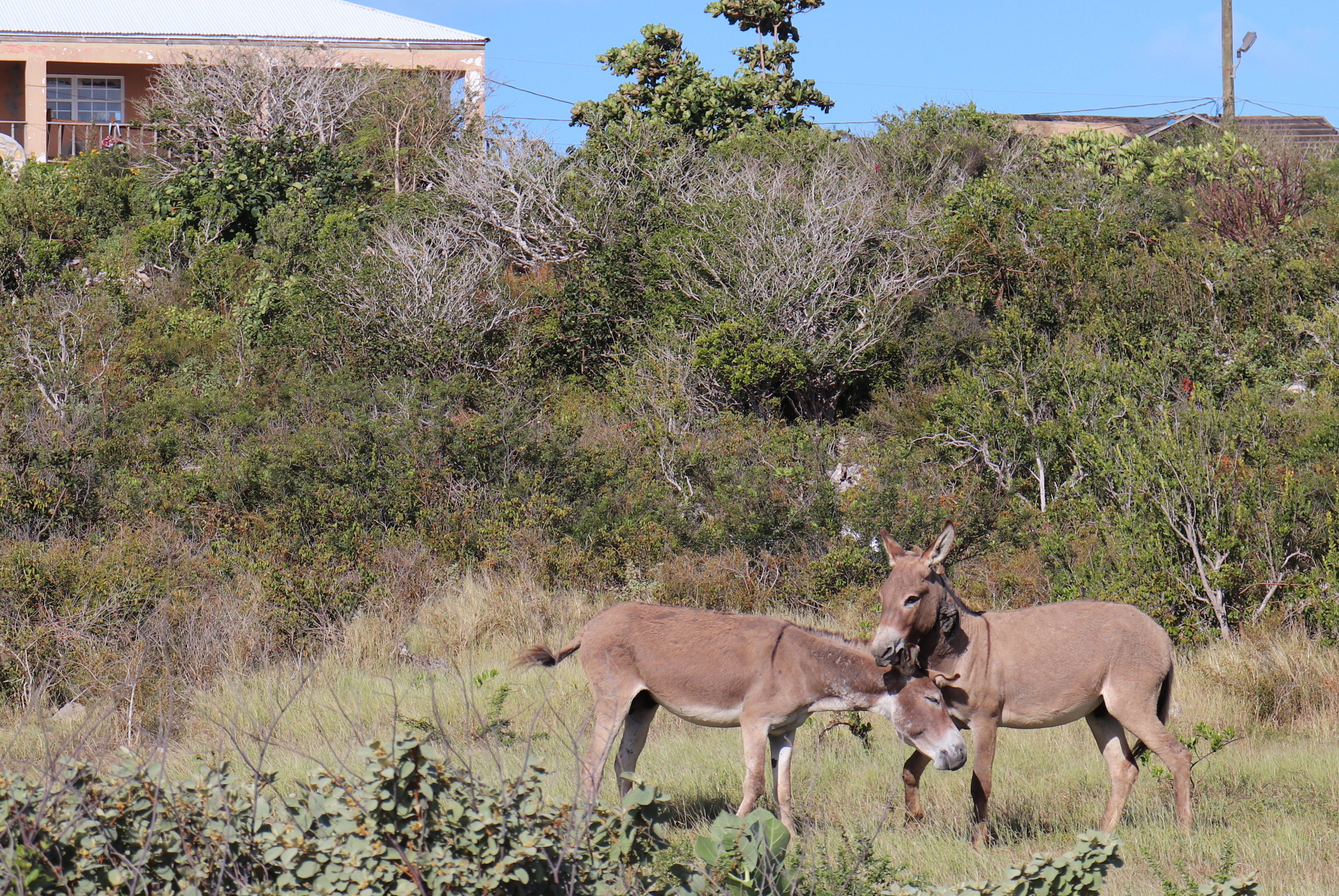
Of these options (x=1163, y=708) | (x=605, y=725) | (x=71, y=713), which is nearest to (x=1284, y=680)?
(x=1163, y=708)

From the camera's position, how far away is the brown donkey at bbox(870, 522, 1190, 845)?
6168mm

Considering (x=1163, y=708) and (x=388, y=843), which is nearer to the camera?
(x=388, y=843)

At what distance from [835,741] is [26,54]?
30.0 meters

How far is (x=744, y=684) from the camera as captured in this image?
6.08m

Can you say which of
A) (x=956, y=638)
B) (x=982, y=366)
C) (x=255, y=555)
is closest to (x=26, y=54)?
(x=255, y=555)

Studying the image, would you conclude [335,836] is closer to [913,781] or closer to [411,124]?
[913,781]

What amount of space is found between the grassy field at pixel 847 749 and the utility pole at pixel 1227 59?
2775 centimetres

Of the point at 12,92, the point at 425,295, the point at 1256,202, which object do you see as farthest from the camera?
the point at 12,92

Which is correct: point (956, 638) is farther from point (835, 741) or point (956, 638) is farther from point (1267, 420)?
point (1267, 420)

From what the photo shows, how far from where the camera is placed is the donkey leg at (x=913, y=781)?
6418mm

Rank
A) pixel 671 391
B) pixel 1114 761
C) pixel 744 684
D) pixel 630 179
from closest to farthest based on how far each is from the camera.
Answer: pixel 744 684, pixel 1114 761, pixel 671 391, pixel 630 179

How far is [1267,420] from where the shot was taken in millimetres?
12258

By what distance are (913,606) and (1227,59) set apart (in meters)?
34.0

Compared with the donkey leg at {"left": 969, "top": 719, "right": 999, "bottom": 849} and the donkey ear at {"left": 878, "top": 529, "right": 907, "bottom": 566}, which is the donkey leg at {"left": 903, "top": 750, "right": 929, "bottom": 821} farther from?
the donkey ear at {"left": 878, "top": 529, "right": 907, "bottom": 566}
